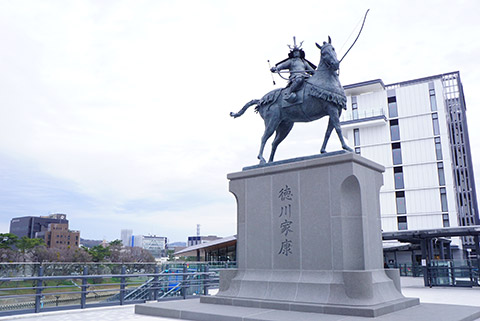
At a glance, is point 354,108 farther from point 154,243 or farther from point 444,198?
point 154,243

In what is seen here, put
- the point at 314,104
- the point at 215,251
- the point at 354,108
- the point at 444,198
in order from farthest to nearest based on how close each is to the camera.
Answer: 1. the point at 354,108
2. the point at 215,251
3. the point at 444,198
4. the point at 314,104

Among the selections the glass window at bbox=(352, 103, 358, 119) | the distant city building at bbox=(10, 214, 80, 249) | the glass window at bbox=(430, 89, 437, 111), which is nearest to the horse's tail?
the glass window at bbox=(430, 89, 437, 111)

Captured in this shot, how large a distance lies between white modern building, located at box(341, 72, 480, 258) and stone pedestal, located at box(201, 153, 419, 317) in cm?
3601

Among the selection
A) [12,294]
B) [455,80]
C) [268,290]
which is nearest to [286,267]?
[268,290]

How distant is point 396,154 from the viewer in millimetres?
44031

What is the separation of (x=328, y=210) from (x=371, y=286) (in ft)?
5.25

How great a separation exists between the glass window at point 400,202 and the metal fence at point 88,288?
104ft

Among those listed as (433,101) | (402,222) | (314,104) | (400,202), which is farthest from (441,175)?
(314,104)

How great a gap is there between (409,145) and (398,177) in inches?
139

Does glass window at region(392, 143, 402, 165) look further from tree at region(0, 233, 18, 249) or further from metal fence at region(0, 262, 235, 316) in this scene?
tree at region(0, 233, 18, 249)

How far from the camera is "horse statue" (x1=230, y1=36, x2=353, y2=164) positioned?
888cm

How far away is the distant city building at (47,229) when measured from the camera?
3164 inches

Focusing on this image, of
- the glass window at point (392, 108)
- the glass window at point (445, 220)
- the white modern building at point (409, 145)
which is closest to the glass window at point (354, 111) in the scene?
the white modern building at point (409, 145)

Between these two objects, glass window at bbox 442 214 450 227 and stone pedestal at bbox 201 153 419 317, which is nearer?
stone pedestal at bbox 201 153 419 317
